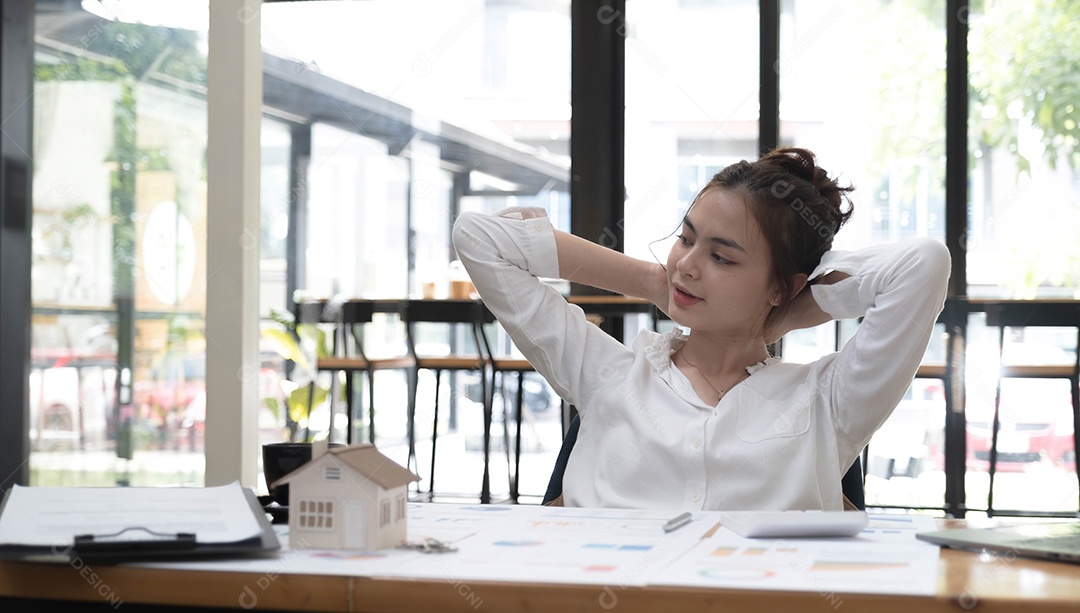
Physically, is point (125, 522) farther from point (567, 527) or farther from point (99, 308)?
point (99, 308)

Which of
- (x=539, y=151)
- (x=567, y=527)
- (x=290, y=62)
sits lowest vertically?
(x=567, y=527)

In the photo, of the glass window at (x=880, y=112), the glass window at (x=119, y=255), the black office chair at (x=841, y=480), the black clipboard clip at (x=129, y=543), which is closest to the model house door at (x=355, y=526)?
the black clipboard clip at (x=129, y=543)

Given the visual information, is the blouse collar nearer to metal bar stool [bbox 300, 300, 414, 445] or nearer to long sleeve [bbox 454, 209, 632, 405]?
long sleeve [bbox 454, 209, 632, 405]

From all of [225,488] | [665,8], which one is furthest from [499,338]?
[225,488]

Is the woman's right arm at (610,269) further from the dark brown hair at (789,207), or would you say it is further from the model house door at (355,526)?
the model house door at (355,526)

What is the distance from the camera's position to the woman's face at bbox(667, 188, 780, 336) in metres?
1.57

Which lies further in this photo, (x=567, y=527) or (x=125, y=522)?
(x=567, y=527)

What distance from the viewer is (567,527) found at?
3.68ft

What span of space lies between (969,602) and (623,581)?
26 cm

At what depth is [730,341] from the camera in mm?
1680

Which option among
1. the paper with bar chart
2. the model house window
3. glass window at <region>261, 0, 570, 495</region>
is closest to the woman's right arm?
the paper with bar chart

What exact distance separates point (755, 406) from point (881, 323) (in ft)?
0.72

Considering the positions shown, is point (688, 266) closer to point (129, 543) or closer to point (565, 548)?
point (565, 548)

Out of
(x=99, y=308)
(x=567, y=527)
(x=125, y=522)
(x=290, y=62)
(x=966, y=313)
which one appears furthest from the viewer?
(x=290, y=62)
